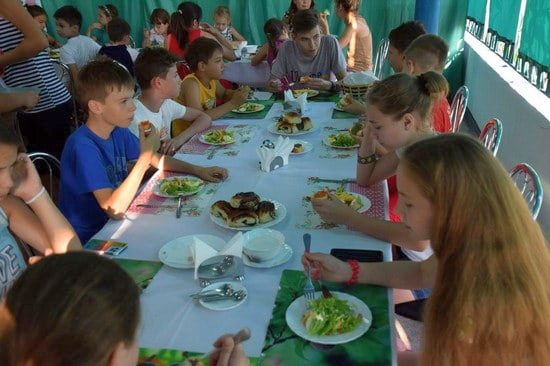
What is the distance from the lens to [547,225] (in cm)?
261

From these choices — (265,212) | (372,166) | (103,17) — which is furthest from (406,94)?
(103,17)

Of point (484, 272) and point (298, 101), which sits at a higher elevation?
point (484, 272)

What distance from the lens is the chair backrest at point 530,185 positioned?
5.45 feet

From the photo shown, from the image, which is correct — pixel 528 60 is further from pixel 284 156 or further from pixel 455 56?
pixel 455 56

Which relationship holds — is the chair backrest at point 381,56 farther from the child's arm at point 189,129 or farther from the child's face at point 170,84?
the child's face at point 170,84

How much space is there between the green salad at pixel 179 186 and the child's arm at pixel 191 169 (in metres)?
0.07

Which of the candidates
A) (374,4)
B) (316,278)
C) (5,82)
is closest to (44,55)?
(5,82)

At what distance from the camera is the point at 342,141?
7.68 feet

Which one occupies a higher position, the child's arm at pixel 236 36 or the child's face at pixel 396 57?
the child's face at pixel 396 57

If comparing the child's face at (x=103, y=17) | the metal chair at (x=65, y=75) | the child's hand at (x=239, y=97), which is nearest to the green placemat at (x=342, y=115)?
the child's hand at (x=239, y=97)

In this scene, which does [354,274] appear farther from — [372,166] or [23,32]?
[23,32]

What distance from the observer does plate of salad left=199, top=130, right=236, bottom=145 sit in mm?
2414

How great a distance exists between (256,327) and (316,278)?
23 cm

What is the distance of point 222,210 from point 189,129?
3.64ft
